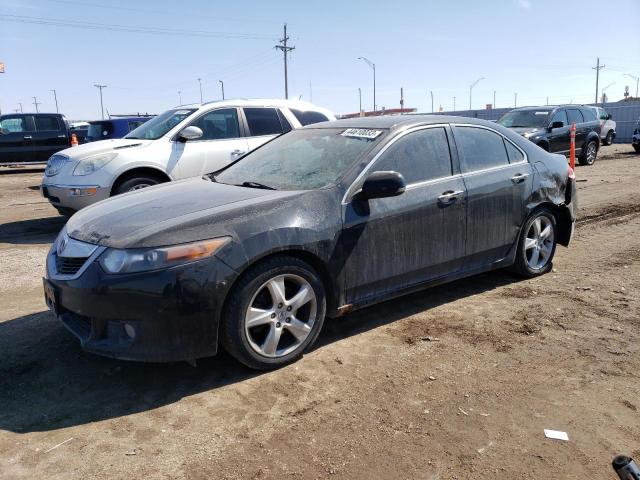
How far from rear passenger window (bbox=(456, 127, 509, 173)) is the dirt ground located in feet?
3.87

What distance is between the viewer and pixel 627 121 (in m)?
30.8

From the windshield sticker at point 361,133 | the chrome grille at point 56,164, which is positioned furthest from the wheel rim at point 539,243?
the chrome grille at point 56,164

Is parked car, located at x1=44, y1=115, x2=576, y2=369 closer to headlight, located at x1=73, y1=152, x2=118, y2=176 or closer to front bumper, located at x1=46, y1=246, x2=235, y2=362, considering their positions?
front bumper, located at x1=46, y1=246, x2=235, y2=362

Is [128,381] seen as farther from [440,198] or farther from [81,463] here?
[440,198]

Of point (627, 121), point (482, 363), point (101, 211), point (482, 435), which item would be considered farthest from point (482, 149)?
point (627, 121)

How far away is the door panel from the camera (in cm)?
381

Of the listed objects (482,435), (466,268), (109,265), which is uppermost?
(109,265)

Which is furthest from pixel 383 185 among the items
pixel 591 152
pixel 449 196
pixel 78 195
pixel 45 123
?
pixel 45 123

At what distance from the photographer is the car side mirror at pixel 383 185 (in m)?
3.71

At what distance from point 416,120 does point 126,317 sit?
2748mm

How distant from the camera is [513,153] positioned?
5062 mm

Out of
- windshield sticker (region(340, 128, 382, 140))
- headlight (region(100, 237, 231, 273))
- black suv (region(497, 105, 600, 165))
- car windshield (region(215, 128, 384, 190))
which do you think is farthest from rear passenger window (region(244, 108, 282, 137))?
black suv (region(497, 105, 600, 165))

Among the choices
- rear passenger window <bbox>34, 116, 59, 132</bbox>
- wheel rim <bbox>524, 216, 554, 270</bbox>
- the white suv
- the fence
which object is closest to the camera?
wheel rim <bbox>524, 216, 554, 270</bbox>

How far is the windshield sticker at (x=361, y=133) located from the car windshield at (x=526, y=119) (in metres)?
12.3
